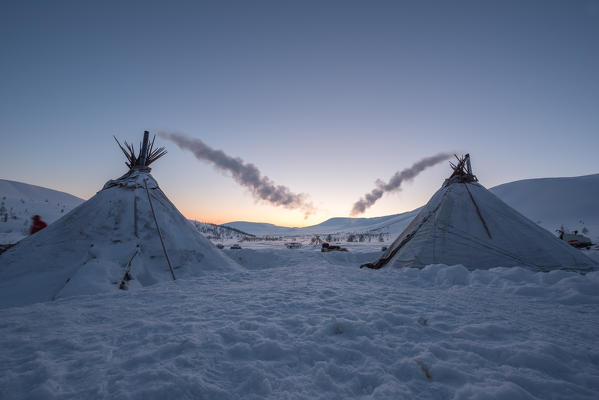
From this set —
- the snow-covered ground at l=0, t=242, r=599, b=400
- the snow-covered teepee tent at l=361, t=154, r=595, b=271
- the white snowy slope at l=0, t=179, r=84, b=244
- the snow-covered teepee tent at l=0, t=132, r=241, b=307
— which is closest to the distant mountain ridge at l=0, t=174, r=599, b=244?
the white snowy slope at l=0, t=179, r=84, b=244

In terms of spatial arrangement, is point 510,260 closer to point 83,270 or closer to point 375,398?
point 375,398

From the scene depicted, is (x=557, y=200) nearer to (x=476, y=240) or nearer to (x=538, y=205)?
(x=538, y=205)

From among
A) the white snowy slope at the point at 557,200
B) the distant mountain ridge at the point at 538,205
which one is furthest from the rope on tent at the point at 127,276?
the white snowy slope at the point at 557,200

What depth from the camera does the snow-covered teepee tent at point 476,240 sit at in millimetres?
5508

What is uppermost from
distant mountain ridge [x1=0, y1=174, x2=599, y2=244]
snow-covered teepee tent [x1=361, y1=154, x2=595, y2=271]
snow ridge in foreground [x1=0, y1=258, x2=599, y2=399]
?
distant mountain ridge [x1=0, y1=174, x2=599, y2=244]

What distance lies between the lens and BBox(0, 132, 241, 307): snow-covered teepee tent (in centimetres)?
393

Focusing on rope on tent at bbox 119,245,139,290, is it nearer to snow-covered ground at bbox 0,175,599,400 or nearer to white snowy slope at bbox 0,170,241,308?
white snowy slope at bbox 0,170,241,308

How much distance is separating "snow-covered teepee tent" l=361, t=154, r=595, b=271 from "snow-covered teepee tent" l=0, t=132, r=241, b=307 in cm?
496

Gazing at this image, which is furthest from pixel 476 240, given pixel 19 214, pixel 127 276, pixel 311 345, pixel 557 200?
pixel 557 200

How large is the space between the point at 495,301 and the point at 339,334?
2406 mm

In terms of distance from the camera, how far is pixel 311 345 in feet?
6.55

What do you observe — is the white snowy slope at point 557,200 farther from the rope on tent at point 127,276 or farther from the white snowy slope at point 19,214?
the white snowy slope at point 19,214

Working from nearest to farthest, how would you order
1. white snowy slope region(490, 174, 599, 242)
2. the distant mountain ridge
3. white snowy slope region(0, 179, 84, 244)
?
white snowy slope region(0, 179, 84, 244) < the distant mountain ridge < white snowy slope region(490, 174, 599, 242)

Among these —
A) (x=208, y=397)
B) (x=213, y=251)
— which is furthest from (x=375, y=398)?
(x=213, y=251)
